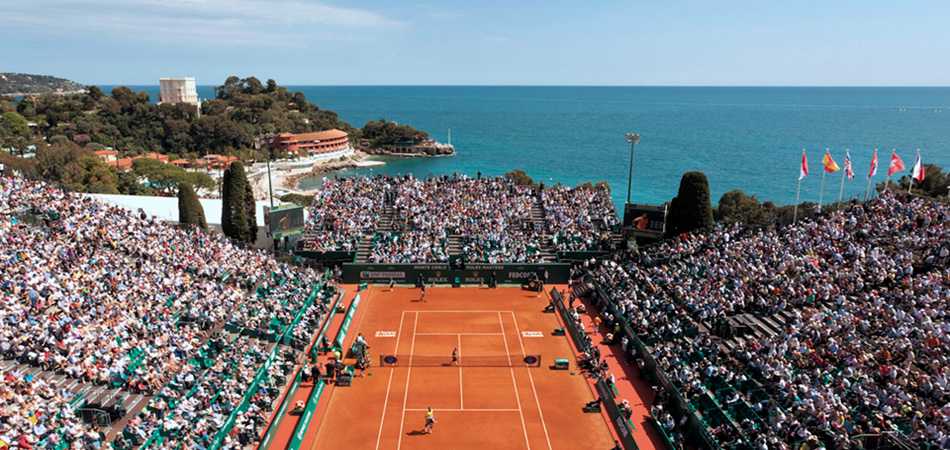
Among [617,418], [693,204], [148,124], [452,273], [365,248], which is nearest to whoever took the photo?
[617,418]

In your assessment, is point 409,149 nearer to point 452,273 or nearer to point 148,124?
point 148,124

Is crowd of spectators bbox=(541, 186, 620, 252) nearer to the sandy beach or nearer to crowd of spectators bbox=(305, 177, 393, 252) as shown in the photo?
crowd of spectators bbox=(305, 177, 393, 252)

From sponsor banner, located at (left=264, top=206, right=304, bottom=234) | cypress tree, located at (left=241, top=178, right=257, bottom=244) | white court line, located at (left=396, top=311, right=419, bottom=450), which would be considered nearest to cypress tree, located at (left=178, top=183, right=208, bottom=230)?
cypress tree, located at (left=241, top=178, right=257, bottom=244)

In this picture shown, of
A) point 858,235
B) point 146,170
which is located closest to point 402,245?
point 858,235

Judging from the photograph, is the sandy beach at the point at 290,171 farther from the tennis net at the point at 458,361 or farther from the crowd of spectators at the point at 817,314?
the crowd of spectators at the point at 817,314

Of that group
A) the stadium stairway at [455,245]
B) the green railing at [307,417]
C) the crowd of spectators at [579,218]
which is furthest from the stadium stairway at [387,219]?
the green railing at [307,417]

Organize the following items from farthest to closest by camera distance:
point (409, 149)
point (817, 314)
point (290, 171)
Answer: point (409, 149) → point (290, 171) → point (817, 314)

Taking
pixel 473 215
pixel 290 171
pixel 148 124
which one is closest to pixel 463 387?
pixel 473 215

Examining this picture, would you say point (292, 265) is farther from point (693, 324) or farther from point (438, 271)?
point (693, 324)
